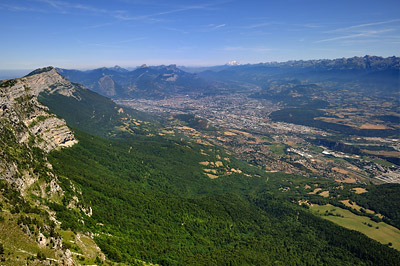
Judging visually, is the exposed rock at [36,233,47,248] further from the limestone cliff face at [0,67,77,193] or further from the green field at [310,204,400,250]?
the green field at [310,204,400,250]

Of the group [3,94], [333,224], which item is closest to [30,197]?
[3,94]

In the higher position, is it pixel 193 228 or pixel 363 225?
pixel 193 228

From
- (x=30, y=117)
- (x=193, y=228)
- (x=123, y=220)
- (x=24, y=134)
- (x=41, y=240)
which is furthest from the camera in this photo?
(x=30, y=117)

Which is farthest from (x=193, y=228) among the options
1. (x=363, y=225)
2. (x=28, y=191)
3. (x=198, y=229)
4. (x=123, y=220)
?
(x=363, y=225)

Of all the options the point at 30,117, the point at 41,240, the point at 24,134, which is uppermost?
the point at 30,117

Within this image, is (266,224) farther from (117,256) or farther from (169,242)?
(117,256)

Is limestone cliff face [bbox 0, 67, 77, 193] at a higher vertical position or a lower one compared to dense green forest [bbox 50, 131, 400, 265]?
higher

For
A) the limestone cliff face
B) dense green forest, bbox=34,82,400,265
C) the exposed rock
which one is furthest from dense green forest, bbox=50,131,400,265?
the exposed rock

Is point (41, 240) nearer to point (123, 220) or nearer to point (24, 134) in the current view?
point (123, 220)

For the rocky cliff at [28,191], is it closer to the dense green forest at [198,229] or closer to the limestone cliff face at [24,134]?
the limestone cliff face at [24,134]
